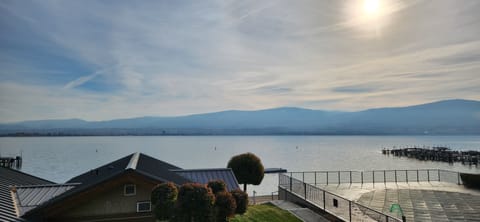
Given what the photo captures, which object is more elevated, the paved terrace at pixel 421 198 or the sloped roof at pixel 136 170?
the sloped roof at pixel 136 170

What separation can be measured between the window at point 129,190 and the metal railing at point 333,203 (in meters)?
7.61

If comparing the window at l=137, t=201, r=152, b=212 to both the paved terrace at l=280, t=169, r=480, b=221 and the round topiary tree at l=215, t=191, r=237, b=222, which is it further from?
the paved terrace at l=280, t=169, r=480, b=221

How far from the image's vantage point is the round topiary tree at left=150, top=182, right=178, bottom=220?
293 inches

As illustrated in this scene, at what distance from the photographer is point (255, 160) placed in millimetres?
20500

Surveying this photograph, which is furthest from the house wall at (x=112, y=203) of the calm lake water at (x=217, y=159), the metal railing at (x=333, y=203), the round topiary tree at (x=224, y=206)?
the calm lake water at (x=217, y=159)

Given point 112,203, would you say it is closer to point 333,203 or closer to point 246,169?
point 333,203

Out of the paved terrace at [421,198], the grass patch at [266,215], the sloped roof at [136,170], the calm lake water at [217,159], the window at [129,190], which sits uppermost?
the sloped roof at [136,170]

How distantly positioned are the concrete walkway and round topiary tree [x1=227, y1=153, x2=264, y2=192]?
11.7 feet

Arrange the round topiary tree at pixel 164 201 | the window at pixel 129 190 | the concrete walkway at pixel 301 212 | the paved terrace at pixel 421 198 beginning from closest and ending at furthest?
the round topiary tree at pixel 164 201 < the window at pixel 129 190 < the concrete walkway at pixel 301 212 < the paved terrace at pixel 421 198

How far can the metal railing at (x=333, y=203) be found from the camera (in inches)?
481

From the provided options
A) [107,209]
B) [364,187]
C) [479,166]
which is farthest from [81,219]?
[479,166]

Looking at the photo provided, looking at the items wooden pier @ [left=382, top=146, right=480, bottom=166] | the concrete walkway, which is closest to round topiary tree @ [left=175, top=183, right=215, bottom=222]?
the concrete walkway

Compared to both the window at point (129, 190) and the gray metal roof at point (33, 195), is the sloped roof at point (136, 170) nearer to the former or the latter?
the window at point (129, 190)

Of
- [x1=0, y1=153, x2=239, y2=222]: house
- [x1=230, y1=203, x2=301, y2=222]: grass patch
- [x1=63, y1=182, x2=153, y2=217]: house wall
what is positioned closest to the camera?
[x1=0, y1=153, x2=239, y2=222]: house
